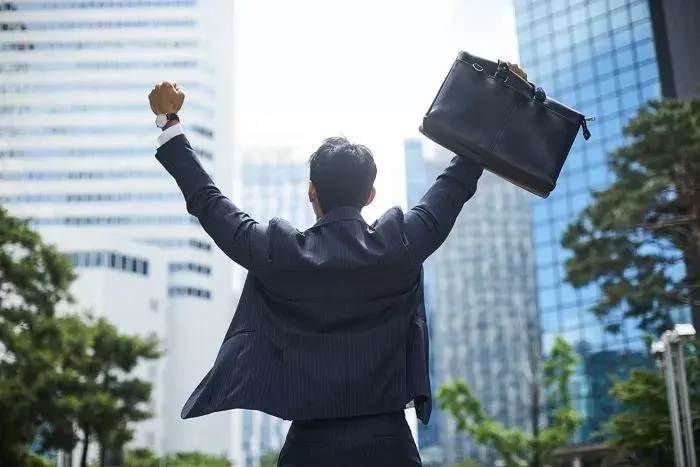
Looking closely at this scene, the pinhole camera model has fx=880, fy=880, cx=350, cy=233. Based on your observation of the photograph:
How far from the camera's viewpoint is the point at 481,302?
49.2 meters

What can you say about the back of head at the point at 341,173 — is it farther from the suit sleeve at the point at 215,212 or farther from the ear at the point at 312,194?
the suit sleeve at the point at 215,212

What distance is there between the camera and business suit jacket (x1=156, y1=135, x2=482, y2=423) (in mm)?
Result: 1199

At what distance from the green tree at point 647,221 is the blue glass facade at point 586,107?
15861mm

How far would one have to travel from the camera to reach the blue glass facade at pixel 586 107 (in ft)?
92.1

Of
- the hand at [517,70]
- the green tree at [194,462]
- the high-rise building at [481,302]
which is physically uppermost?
the high-rise building at [481,302]

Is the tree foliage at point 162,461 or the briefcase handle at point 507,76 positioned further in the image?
the tree foliage at point 162,461

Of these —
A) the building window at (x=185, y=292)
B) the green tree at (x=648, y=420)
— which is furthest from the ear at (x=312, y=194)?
the building window at (x=185, y=292)

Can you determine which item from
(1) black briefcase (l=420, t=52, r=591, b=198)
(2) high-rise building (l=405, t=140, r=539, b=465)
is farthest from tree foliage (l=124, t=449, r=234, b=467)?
(1) black briefcase (l=420, t=52, r=591, b=198)

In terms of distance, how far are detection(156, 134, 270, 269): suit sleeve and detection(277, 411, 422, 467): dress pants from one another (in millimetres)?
243

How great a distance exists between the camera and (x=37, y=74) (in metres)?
47.3

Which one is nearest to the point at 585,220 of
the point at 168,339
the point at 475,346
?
the point at 168,339

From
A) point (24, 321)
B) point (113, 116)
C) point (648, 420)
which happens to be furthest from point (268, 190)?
point (648, 420)

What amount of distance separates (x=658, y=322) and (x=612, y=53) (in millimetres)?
19206

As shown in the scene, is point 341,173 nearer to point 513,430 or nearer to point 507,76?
point 507,76
